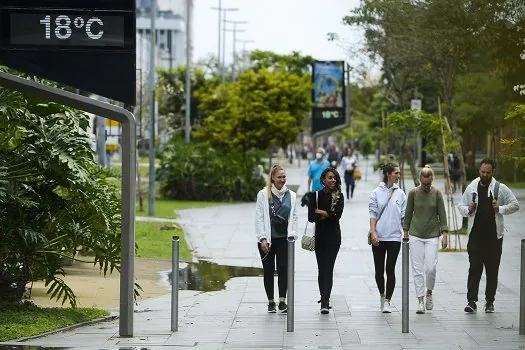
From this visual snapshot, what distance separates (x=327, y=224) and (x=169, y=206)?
2580cm

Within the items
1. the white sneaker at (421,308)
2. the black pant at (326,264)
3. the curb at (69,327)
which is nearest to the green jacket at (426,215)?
the white sneaker at (421,308)

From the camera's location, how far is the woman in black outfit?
14344 millimetres

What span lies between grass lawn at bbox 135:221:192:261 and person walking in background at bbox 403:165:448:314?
27.3 ft

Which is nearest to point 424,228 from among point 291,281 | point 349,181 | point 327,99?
point 291,281

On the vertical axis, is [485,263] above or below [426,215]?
below

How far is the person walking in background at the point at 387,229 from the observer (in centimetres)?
1452

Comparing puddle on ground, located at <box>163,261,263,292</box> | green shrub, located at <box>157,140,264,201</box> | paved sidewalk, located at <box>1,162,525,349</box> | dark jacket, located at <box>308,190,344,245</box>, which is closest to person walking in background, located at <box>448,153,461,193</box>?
green shrub, located at <box>157,140,264,201</box>

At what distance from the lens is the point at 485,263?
48.0 feet

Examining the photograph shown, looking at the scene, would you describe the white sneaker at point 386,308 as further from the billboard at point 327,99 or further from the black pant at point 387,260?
the billboard at point 327,99

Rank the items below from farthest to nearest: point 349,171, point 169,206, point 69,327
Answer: point 349,171 → point 169,206 → point 69,327

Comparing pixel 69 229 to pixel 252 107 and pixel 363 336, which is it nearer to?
pixel 363 336

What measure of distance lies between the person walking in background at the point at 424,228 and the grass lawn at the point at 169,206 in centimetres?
1973

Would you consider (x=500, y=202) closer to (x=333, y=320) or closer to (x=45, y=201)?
(x=333, y=320)

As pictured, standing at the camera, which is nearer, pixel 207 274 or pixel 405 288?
pixel 405 288
